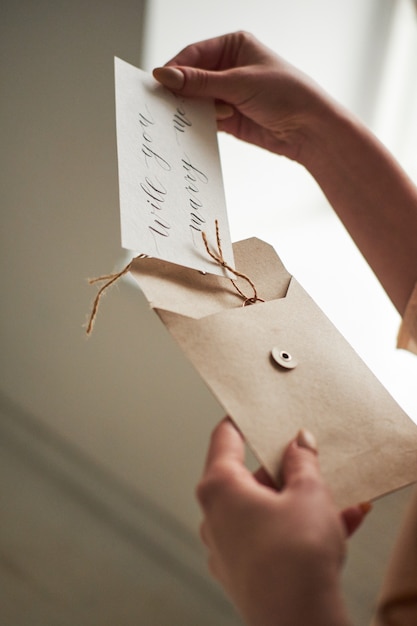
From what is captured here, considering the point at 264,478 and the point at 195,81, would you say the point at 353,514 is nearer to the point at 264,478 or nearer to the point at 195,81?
the point at 264,478

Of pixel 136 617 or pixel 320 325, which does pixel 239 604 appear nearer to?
pixel 320 325

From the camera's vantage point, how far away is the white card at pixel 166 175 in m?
0.43

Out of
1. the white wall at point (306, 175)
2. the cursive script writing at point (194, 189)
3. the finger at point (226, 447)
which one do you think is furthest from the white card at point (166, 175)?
the white wall at point (306, 175)

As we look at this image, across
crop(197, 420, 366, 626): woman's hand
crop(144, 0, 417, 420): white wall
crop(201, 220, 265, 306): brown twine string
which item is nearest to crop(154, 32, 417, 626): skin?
crop(197, 420, 366, 626): woman's hand

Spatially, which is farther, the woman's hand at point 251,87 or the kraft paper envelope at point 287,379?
the woman's hand at point 251,87

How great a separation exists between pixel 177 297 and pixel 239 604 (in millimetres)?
205

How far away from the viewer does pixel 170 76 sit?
0.52 metres

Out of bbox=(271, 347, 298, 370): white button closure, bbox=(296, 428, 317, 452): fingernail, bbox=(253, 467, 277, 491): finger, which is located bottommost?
bbox=(253, 467, 277, 491): finger

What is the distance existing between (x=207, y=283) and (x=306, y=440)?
0.50 ft

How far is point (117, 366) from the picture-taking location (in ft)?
3.12

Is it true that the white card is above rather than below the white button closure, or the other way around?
above

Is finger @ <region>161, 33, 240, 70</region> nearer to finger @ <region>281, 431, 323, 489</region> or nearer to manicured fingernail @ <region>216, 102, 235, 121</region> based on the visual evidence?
manicured fingernail @ <region>216, 102, 235, 121</region>

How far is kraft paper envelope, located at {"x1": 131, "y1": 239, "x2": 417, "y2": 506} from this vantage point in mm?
382

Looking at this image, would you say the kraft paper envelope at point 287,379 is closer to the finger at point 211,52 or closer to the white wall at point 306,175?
the finger at point 211,52
